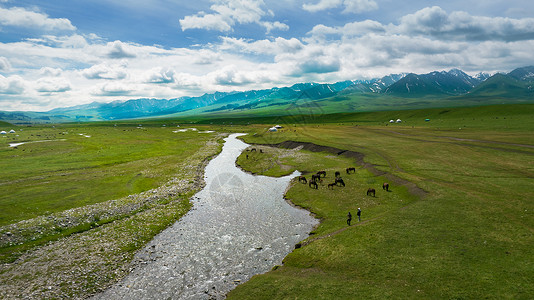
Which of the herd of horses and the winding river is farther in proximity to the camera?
the herd of horses

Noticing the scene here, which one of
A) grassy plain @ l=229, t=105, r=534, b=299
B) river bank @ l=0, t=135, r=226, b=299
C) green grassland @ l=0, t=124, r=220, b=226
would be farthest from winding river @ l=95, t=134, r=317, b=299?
green grassland @ l=0, t=124, r=220, b=226

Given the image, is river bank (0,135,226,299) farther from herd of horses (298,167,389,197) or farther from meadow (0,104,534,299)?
herd of horses (298,167,389,197)

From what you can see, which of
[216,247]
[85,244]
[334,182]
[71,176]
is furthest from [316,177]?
[71,176]

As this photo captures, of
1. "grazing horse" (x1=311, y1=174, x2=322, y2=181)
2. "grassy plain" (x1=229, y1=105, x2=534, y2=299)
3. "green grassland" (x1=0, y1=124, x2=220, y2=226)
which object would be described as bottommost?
"grassy plain" (x1=229, y1=105, x2=534, y2=299)

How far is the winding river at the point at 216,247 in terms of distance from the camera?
26062mm

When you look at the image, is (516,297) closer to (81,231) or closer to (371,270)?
(371,270)

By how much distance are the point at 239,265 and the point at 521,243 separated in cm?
2964

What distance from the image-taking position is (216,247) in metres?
33.5

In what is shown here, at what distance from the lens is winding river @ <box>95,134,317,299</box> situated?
26062 millimetres

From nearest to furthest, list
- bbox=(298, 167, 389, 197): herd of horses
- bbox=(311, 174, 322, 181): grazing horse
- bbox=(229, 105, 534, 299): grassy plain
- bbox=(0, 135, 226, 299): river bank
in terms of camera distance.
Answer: bbox=(229, 105, 534, 299): grassy plain, bbox=(0, 135, 226, 299): river bank, bbox=(298, 167, 389, 197): herd of horses, bbox=(311, 174, 322, 181): grazing horse

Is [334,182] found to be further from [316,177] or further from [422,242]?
[422,242]

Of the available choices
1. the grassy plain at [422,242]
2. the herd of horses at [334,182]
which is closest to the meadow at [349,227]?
the grassy plain at [422,242]

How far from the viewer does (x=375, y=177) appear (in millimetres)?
56219

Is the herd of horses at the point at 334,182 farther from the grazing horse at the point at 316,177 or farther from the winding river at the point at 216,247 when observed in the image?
the winding river at the point at 216,247
